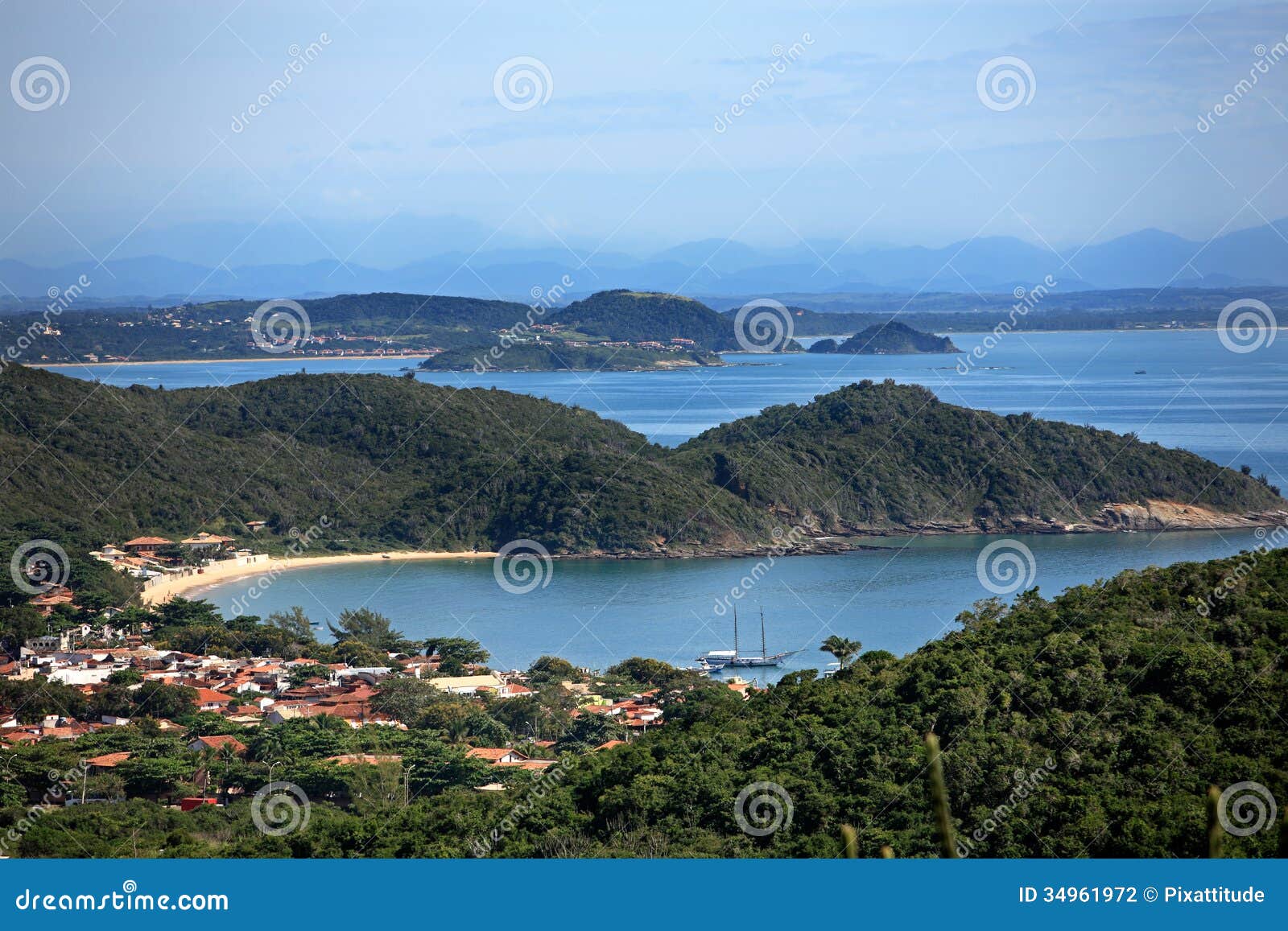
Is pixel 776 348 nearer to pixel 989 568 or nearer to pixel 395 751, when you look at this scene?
pixel 989 568

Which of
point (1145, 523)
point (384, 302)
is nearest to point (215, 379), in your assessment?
point (384, 302)

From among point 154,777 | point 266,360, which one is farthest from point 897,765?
point 266,360

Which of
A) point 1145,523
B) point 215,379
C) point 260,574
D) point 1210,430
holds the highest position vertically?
point 215,379

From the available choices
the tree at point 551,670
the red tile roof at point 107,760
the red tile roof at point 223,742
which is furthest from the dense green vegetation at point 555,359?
the red tile roof at point 107,760

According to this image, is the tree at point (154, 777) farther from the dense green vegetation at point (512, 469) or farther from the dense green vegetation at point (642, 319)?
the dense green vegetation at point (642, 319)

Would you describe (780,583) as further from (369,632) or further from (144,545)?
(144,545)

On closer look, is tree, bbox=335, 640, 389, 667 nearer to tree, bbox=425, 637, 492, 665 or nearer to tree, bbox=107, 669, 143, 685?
tree, bbox=425, 637, 492, 665

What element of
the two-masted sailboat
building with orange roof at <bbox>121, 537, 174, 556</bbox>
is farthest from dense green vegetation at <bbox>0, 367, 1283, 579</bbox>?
the two-masted sailboat
